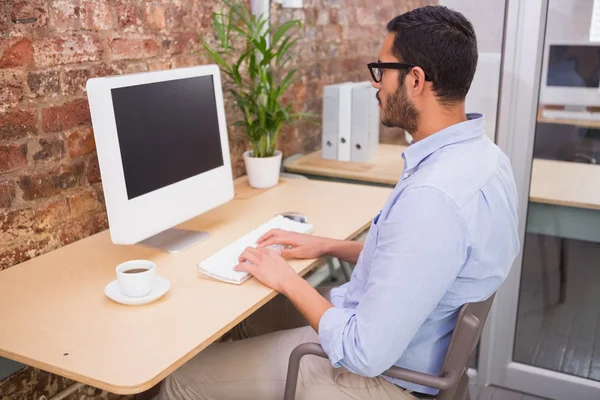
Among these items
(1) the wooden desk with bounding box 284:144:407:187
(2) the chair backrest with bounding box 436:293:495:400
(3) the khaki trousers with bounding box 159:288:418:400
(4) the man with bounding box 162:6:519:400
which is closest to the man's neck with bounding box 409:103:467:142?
(4) the man with bounding box 162:6:519:400

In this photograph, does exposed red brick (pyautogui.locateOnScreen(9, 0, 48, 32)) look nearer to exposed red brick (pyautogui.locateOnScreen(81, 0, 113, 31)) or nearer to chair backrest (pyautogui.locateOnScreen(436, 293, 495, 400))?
exposed red brick (pyautogui.locateOnScreen(81, 0, 113, 31))

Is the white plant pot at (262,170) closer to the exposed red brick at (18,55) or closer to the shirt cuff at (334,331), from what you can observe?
the exposed red brick at (18,55)

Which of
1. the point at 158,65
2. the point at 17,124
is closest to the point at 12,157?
the point at 17,124

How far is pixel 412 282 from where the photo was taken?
1207mm

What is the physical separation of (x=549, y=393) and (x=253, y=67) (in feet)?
5.98

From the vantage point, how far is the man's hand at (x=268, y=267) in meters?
1.54

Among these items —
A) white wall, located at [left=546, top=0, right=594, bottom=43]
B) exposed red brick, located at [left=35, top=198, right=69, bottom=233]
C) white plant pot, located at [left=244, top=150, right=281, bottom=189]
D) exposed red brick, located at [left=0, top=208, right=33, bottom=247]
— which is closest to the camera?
exposed red brick, located at [left=0, top=208, right=33, bottom=247]

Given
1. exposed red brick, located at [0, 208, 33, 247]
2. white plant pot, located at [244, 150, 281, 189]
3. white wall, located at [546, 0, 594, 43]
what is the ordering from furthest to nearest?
white plant pot, located at [244, 150, 281, 189] → white wall, located at [546, 0, 594, 43] → exposed red brick, located at [0, 208, 33, 247]

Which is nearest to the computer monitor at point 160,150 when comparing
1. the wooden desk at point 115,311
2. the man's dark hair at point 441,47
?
the wooden desk at point 115,311

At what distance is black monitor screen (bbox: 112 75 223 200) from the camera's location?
5.39ft

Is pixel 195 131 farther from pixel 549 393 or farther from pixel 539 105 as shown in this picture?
pixel 549 393

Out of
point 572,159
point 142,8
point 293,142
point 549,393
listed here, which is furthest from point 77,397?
point 572,159

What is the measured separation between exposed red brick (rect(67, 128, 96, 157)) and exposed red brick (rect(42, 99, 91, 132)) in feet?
0.09

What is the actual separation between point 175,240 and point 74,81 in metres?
0.57
